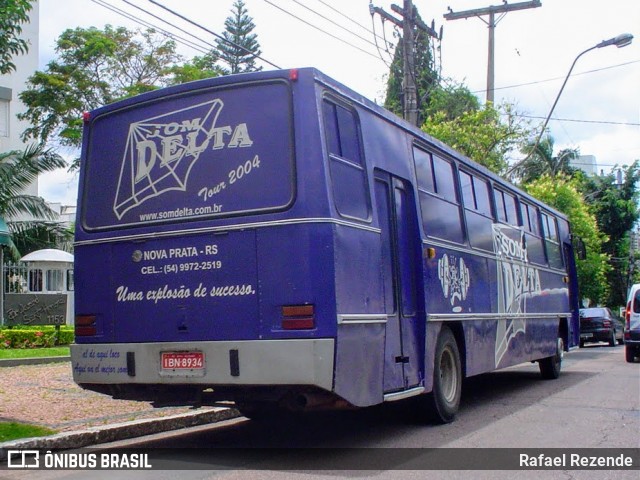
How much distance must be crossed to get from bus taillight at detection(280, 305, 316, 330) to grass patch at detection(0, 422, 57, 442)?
118 inches

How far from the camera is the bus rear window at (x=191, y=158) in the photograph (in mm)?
6984

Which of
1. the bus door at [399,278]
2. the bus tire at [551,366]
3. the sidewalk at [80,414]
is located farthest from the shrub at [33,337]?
the bus door at [399,278]

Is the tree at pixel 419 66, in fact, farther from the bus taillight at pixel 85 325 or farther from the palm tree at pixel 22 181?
the bus taillight at pixel 85 325

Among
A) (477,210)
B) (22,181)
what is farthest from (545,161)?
(477,210)

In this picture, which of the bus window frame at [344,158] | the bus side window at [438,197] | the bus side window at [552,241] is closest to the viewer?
the bus window frame at [344,158]

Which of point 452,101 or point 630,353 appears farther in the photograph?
point 452,101

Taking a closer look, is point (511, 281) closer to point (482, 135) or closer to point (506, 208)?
point (506, 208)

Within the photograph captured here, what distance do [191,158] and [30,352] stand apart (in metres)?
11.3

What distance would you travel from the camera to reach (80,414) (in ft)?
30.5

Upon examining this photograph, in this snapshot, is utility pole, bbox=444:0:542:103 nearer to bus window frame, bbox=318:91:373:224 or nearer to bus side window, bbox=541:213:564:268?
bus side window, bbox=541:213:564:268

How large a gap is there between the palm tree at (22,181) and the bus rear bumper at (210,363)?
624 inches

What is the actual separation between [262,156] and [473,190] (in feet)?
16.5

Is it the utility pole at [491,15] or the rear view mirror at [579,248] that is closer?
the rear view mirror at [579,248]

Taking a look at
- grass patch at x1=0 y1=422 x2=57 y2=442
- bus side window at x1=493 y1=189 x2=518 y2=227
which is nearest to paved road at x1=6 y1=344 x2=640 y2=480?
grass patch at x1=0 y1=422 x2=57 y2=442
